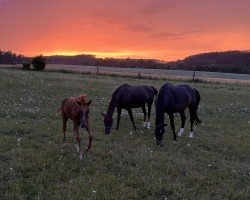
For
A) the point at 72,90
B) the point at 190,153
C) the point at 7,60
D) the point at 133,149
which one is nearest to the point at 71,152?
the point at 133,149

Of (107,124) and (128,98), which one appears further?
(128,98)

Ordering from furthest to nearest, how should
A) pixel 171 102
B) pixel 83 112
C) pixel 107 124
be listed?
1. pixel 107 124
2. pixel 171 102
3. pixel 83 112

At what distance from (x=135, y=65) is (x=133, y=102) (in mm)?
83713

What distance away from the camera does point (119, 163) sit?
33.7ft

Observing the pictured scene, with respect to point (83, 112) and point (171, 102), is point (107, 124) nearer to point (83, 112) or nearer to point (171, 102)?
point (171, 102)

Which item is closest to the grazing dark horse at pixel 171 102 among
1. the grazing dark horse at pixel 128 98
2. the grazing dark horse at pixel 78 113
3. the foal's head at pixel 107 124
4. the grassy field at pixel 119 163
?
the grassy field at pixel 119 163

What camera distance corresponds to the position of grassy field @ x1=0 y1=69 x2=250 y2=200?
836 cm

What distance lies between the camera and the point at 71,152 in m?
10.9

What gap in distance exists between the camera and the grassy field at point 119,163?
27.4 ft

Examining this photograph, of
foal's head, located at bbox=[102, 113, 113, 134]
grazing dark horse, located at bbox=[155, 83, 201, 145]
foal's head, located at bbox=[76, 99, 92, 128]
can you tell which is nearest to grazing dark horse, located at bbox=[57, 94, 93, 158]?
foal's head, located at bbox=[76, 99, 92, 128]

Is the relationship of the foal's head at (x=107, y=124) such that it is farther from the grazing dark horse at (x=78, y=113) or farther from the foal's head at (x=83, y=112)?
the foal's head at (x=83, y=112)

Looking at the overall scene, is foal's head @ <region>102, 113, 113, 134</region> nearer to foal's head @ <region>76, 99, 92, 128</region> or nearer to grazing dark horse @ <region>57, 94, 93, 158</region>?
grazing dark horse @ <region>57, 94, 93, 158</region>

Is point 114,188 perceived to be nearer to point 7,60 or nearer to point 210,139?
point 210,139

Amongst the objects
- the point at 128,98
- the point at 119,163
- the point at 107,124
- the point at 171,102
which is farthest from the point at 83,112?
the point at 128,98
